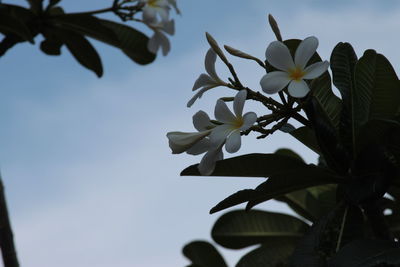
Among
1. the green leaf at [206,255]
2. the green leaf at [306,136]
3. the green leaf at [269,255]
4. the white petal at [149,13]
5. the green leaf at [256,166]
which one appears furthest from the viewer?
the white petal at [149,13]

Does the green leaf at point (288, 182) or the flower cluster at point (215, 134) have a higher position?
the flower cluster at point (215, 134)

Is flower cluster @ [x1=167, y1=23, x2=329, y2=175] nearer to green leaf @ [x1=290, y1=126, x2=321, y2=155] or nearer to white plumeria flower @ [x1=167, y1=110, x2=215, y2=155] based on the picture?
white plumeria flower @ [x1=167, y1=110, x2=215, y2=155]

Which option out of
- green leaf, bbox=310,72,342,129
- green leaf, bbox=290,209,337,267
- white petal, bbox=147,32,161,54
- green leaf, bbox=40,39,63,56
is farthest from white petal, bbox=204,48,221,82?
green leaf, bbox=40,39,63,56

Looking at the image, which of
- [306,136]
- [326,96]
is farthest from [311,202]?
[326,96]

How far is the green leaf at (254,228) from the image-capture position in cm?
234

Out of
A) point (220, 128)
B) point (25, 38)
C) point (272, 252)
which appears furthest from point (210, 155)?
point (25, 38)

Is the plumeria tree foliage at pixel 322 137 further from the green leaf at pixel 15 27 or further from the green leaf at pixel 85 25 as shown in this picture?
the green leaf at pixel 85 25

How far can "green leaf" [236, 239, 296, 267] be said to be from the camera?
6.95ft

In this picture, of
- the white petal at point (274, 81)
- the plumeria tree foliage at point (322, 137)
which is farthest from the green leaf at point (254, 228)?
the white petal at point (274, 81)

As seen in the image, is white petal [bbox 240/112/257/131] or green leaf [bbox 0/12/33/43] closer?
white petal [bbox 240/112/257/131]

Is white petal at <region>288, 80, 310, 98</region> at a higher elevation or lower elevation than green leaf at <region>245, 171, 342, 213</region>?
higher

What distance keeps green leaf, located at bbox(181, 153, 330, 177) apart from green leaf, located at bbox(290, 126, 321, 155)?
11 cm

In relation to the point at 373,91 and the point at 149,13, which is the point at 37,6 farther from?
the point at 373,91

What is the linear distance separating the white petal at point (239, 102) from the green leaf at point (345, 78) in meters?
0.33
